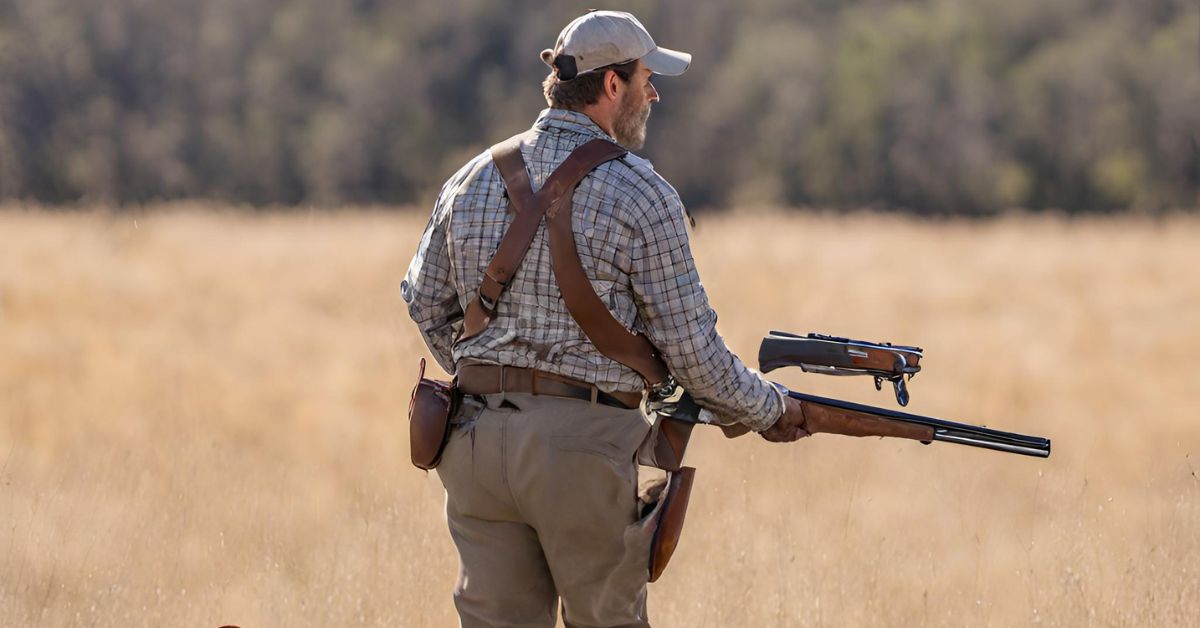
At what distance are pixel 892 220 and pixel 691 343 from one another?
877 inches

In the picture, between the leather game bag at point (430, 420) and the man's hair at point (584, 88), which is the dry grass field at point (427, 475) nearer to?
the leather game bag at point (430, 420)

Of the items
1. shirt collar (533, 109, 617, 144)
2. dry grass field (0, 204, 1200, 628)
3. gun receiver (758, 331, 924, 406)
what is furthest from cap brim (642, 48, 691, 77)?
dry grass field (0, 204, 1200, 628)

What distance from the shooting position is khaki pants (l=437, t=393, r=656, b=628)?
3.19 m

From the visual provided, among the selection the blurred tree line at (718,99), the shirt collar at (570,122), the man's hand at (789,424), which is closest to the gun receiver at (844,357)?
the man's hand at (789,424)

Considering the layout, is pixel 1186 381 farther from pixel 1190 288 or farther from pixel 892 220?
pixel 892 220

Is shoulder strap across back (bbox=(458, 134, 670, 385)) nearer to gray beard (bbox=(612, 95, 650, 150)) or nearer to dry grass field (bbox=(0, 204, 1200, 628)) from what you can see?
gray beard (bbox=(612, 95, 650, 150))

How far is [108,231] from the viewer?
16.7m

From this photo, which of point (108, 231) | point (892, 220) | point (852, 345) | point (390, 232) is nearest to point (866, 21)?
point (892, 220)

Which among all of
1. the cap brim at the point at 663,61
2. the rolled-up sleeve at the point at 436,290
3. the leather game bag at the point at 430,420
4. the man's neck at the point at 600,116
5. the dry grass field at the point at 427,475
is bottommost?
the dry grass field at the point at 427,475

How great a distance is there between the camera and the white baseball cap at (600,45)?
3.26 metres

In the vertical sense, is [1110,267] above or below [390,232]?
above

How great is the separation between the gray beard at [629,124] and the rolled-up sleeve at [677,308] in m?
0.24

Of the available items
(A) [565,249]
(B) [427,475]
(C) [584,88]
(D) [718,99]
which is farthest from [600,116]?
(D) [718,99]

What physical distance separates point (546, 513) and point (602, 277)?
1.98 ft
